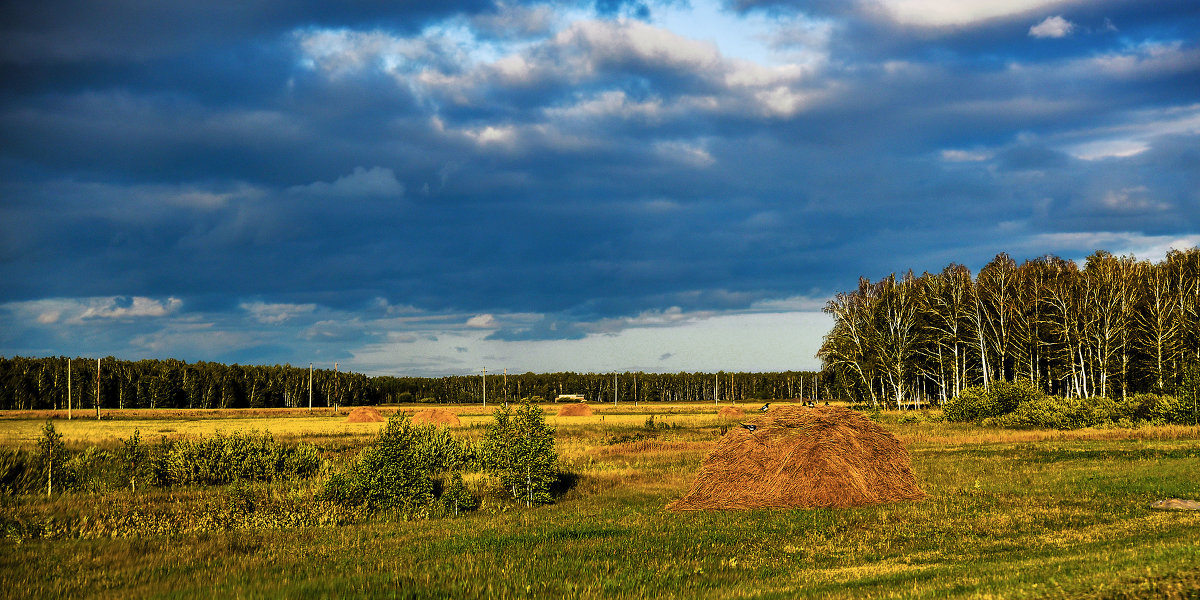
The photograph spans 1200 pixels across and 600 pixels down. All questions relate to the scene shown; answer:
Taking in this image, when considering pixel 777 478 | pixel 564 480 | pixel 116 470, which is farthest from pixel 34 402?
pixel 777 478

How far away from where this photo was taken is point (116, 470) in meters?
29.5

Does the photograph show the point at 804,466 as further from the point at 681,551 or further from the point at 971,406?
the point at 971,406

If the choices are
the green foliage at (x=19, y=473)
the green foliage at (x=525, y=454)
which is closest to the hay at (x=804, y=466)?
the green foliage at (x=525, y=454)

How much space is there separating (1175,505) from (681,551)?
40.4 ft

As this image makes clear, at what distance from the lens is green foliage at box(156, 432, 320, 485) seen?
29562 millimetres

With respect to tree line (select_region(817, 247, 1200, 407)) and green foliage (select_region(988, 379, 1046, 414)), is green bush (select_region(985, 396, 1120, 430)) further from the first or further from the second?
tree line (select_region(817, 247, 1200, 407))

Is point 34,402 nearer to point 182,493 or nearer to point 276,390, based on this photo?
point 276,390

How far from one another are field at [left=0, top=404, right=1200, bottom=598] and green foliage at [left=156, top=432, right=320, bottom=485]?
4.12 metres

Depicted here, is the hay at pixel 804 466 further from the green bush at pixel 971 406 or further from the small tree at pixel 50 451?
the green bush at pixel 971 406

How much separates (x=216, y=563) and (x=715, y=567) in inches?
363

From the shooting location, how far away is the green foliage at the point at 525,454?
23.5 meters

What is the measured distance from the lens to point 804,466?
2116 centimetres

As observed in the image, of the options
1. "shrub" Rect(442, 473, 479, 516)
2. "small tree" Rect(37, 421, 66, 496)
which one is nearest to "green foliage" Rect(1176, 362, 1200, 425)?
"shrub" Rect(442, 473, 479, 516)

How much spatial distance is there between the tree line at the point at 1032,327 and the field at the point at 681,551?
156 ft
